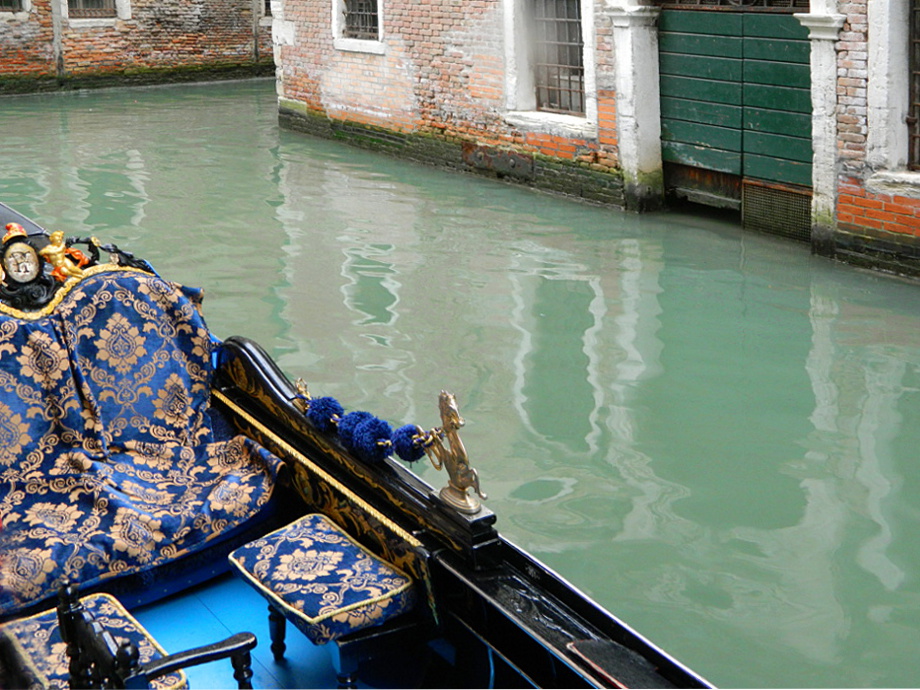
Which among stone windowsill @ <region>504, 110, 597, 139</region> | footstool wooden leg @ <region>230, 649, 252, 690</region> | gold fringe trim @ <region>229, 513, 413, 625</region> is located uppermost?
stone windowsill @ <region>504, 110, 597, 139</region>

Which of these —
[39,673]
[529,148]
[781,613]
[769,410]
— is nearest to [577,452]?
[769,410]

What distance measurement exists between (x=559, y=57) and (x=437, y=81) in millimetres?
1416

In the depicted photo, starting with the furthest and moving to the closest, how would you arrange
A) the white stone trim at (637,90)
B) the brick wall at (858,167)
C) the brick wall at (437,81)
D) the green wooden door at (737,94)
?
1. the brick wall at (437,81)
2. the white stone trim at (637,90)
3. the green wooden door at (737,94)
4. the brick wall at (858,167)

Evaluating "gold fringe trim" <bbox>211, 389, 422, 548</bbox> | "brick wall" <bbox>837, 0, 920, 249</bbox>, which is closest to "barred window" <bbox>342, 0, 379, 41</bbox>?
"brick wall" <bbox>837, 0, 920, 249</bbox>

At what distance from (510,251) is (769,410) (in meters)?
3.01

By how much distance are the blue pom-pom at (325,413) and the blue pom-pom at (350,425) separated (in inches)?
3.2

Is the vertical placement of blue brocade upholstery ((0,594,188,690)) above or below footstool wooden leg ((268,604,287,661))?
above

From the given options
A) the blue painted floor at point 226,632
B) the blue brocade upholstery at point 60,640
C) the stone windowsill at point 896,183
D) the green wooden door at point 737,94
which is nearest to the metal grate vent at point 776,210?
the green wooden door at point 737,94

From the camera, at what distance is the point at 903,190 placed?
6.73m

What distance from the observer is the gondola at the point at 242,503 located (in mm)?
2629

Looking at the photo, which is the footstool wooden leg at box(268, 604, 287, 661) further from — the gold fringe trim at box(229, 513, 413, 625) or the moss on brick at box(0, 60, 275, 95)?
the moss on brick at box(0, 60, 275, 95)

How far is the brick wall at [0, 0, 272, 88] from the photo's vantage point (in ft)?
56.3

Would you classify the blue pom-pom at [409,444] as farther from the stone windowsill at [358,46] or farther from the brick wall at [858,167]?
the stone windowsill at [358,46]

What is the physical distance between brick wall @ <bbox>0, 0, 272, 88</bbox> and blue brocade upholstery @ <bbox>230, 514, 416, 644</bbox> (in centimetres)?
1559
